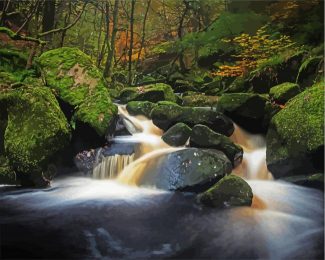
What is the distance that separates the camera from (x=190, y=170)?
353 centimetres

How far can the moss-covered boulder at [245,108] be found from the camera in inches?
151

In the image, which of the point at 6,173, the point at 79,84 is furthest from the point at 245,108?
the point at 6,173

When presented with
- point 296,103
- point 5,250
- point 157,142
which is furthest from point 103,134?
point 296,103

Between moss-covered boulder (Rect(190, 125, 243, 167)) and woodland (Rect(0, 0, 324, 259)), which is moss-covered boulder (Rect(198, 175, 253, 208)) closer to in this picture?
woodland (Rect(0, 0, 324, 259))

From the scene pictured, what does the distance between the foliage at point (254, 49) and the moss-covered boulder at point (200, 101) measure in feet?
0.95

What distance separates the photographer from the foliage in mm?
3691

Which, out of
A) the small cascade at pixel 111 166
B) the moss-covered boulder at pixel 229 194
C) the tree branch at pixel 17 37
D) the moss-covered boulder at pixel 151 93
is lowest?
the moss-covered boulder at pixel 229 194

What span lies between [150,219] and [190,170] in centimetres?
62

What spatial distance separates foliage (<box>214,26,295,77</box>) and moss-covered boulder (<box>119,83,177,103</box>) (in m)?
0.61

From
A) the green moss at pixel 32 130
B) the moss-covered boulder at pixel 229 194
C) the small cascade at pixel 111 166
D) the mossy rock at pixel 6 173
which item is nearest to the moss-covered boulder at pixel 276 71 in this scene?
the moss-covered boulder at pixel 229 194

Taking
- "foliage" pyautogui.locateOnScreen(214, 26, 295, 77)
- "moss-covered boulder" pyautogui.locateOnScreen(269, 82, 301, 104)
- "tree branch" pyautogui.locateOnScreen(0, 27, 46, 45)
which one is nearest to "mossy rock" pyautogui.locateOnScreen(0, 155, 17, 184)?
"tree branch" pyautogui.locateOnScreen(0, 27, 46, 45)

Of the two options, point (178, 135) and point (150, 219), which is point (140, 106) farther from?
point (150, 219)

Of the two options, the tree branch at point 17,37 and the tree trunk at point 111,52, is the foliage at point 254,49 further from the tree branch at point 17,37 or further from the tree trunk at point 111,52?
the tree branch at point 17,37

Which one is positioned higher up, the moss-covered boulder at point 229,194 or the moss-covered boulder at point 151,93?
the moss-covered boulder at point 151,93
